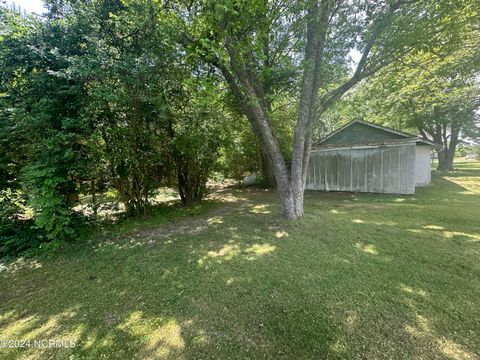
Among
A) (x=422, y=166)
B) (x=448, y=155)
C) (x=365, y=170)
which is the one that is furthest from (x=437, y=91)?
(x=365, y=170)

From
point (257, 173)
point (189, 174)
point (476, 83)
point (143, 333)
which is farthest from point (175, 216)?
point (476, 83)

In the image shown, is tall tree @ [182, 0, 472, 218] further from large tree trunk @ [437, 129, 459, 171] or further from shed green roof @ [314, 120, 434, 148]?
large tree trunk @ [437, 129, 459, 171]

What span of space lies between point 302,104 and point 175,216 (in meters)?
4.71

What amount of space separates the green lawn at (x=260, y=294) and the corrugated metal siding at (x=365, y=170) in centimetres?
393

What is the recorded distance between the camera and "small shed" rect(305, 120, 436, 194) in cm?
831

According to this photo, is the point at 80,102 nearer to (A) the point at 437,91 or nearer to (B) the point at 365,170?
(B) the point at 365,170

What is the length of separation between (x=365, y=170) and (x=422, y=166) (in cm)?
417

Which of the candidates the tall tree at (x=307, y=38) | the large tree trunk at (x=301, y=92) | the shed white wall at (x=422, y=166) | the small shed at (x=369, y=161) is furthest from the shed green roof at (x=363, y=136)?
the large tree trunk at (x=301, y=92)

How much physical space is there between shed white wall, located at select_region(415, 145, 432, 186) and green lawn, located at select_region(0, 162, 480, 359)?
686cm

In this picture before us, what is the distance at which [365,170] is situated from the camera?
9.23m

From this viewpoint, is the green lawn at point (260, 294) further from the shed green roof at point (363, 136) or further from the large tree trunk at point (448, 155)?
the large tree trunk at point (448, 155)

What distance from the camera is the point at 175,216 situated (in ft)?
20.7

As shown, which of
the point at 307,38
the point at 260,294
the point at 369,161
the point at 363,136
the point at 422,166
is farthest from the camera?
the point at 422,166

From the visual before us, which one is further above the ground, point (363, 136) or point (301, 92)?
point (301, 92)
